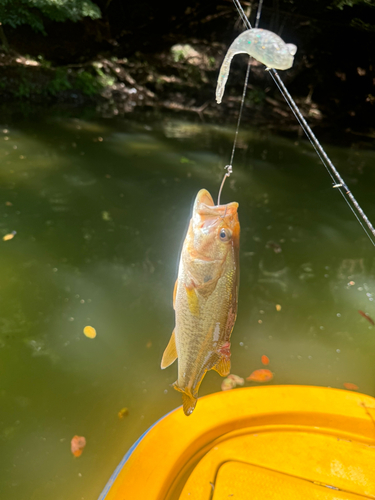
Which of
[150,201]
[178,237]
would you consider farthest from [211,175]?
[178,237]

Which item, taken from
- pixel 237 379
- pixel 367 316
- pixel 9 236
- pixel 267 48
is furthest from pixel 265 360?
pixel 9 236

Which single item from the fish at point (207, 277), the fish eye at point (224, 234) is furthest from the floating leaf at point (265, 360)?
the fish eye at point (224, 234)

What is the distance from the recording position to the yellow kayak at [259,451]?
1540 mm

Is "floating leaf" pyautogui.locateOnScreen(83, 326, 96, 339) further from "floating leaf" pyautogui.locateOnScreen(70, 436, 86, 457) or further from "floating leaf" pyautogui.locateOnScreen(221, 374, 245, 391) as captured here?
"floating leaf" pyautogui.locateOnScreen(221, 374, 245, 391)

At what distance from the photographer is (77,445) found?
2193 millimetres

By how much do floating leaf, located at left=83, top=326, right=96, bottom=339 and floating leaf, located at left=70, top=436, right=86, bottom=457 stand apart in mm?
902

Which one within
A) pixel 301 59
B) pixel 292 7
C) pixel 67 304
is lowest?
pixel 67 304

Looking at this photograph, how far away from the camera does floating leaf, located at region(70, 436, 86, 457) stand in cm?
215

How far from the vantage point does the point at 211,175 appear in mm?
6805

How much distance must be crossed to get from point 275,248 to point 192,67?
12244mm

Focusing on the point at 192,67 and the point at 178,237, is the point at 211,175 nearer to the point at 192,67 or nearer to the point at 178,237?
the point at 178,237

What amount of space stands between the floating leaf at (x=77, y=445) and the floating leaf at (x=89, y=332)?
902 millimetres

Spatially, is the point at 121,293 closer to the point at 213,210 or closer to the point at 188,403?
the point at 188,403

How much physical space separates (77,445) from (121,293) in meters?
1.57
